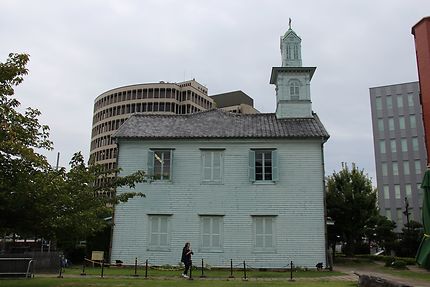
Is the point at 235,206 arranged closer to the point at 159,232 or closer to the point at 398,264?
the point at 159,232

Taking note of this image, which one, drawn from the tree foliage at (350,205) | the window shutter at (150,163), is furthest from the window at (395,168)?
the window shutter at (150,163)

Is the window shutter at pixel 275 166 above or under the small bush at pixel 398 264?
above

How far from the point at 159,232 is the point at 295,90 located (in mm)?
12118

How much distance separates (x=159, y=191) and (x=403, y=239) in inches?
967

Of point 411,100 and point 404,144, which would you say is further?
point 411,100

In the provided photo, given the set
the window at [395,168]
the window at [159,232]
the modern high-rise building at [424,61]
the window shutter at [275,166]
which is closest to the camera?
the modern high-rise building at [424,61]

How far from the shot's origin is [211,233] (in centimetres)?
2391

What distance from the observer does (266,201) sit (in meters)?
24.0

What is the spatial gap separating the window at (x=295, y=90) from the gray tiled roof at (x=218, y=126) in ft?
Answer: 5.41

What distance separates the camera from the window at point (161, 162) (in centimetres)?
2459

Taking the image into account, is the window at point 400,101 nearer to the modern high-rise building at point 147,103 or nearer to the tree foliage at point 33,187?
the modern high-rise building at point 147,103

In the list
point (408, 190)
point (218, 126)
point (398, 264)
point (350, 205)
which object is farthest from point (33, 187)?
point (408, 190)

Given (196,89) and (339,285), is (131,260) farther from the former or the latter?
(196,89)

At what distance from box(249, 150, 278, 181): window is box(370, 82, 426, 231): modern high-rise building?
56.9 metres
